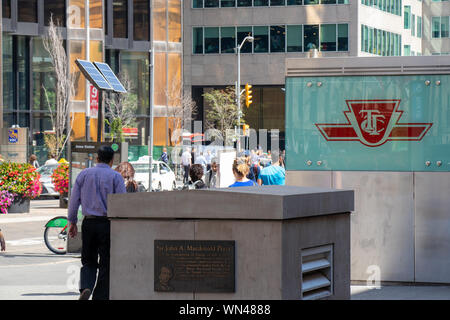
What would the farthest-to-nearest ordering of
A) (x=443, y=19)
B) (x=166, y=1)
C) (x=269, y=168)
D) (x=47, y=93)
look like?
(x=443, y=19), (x=166, y=1), (x=47, y=93), (x=269, y=168)

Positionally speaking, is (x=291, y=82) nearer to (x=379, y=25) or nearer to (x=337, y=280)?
(x=337, y=280)

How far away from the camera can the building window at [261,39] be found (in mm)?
75125

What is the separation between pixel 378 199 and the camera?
36.7 ft

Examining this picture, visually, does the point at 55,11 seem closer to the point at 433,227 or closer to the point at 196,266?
the point at 433,227

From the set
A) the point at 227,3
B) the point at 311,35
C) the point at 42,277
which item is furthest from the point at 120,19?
the point at 42,277

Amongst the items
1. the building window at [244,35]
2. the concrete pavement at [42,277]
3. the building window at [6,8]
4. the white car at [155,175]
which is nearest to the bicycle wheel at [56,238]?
the concrete pavement at [42,277]

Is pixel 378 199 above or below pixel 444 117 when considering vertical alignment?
below

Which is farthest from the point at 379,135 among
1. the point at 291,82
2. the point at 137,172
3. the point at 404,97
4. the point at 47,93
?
the point at 47,93

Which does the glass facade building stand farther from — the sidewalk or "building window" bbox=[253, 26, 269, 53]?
the sidewalk

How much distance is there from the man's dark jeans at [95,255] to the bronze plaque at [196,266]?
3.95m

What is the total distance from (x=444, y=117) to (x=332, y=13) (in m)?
63.3

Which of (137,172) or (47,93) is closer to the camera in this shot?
(137,172)

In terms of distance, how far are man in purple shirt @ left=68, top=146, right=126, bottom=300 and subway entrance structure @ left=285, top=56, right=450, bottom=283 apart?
9.46 ft

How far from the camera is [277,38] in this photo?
75062 millimetres
